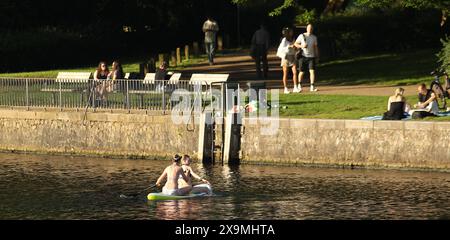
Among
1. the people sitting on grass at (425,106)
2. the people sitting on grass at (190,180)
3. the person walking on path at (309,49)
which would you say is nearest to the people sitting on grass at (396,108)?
the people sitting on grass at (425,106)

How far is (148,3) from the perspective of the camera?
6975cm

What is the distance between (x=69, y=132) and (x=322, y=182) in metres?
10.5

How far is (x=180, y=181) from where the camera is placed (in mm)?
39000

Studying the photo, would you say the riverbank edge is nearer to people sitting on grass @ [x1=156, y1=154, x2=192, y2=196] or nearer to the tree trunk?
people sitting on grass @ [x1=156, y1=154, x2=192, y2=196]

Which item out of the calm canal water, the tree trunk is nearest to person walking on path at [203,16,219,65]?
the tree trunk

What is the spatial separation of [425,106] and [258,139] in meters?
5.01

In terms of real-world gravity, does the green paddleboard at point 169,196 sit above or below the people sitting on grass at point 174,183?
below

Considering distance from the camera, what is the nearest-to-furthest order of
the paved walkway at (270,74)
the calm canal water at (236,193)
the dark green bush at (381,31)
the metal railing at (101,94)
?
the calm canal water at (236,193) < the metal railing at (101,94) < the paved walkway at (270,74) < the dark green bush at (381,31)

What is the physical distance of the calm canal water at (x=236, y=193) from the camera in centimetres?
3650

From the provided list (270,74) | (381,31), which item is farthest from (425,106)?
(381,31)

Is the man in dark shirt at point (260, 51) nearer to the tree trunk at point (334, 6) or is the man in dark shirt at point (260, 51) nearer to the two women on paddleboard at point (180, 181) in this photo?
the tree trunk at point (334, 6)

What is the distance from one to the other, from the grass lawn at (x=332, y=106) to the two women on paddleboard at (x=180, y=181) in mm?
6747

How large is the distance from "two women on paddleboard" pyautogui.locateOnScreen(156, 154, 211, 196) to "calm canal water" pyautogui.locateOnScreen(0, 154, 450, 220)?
436mm

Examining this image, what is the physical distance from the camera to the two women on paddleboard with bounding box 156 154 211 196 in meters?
38.8
